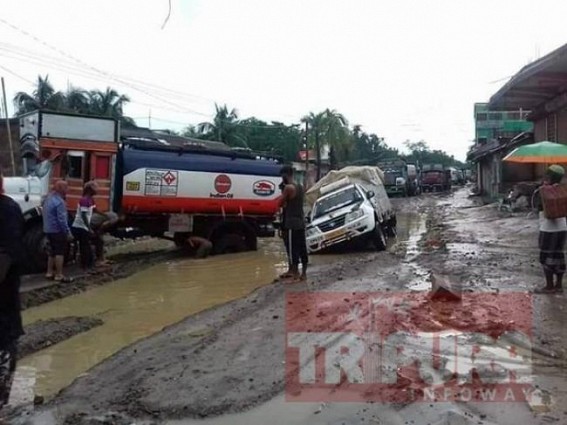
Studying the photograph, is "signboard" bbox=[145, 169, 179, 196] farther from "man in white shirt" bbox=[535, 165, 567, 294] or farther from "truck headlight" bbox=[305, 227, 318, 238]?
"man in white shirt" bbox=[535, 165, 567, 294]

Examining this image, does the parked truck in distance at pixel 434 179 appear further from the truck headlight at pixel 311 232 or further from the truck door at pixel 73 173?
the truck door at pixel 73 173

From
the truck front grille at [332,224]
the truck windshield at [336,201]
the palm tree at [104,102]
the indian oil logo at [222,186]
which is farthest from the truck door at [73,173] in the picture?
the palm tree at [104,102]

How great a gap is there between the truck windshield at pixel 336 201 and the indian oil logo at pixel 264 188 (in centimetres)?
126

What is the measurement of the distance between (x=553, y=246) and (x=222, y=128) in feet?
152

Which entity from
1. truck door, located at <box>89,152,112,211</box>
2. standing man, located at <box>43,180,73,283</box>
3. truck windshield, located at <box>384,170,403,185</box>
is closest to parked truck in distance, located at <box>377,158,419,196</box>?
truck windshield, located at <box>384,170,403,185</box>

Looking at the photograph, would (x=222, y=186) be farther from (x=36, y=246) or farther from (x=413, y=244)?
(x=413, y=244)

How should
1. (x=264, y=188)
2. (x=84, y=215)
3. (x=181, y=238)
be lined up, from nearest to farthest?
1. (x=84, y=215)
2. (x=181, y=238)
3. (x=264, y=188)

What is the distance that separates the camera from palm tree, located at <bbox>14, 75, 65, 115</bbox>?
1601 inches

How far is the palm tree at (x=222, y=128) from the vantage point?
52469 millimetres

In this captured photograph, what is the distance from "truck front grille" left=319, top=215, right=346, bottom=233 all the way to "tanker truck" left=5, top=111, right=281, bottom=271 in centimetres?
170

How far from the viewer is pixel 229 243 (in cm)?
1566

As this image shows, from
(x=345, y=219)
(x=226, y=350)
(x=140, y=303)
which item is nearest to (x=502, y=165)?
(x=345, y=219)

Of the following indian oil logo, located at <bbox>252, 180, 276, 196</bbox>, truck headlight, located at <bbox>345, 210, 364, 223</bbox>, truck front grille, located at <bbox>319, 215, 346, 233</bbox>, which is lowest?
truck front grille, located at <bbox>319, 215, 346, 233</bbox>

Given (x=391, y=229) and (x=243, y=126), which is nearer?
(x=391, y=229)
